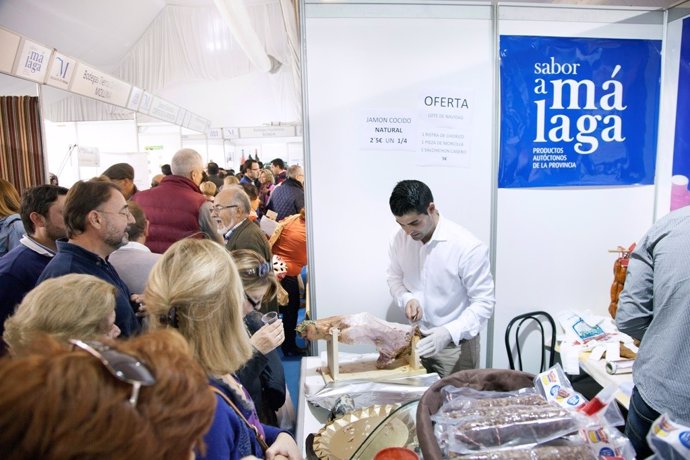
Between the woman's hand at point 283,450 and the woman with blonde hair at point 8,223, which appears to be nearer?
the woman's hand at point 283,450

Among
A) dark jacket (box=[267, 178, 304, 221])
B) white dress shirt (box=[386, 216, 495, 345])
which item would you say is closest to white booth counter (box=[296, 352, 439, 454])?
white dress shirt (box=[386, 216, 495, 345])

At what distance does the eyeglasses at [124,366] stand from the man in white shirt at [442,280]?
143cm

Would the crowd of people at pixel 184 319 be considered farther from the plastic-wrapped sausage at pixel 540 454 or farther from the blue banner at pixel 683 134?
the blue banner at pixel 683 134

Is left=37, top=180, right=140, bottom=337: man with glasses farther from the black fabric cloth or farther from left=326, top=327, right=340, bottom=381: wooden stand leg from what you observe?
left=326, top=327, right=340, bottom=381: wooden stand leg

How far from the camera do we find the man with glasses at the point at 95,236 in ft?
5.54

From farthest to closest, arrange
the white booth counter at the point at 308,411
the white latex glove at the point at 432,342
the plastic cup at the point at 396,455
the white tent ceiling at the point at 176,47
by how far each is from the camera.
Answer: the white tent ceiling at the point at 176,47 → the white latex glove at the point at 432,342 → the white booth counter at the point at 308,411 → the plastic cup at the point at 396,455

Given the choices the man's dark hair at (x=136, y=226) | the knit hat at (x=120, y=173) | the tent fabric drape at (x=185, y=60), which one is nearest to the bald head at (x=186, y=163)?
the knit hat at (x=120, y=173)

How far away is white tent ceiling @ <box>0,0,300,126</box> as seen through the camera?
709 cm

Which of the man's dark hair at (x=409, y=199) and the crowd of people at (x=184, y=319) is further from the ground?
the man's dark hair at (x=409, y=199)

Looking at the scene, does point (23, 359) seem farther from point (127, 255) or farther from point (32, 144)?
point (32, 144)

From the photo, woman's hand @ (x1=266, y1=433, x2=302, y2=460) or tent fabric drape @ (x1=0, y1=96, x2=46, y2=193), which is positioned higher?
tent fabric drape @ (x1=0, y1=96, x2=46, y2=193)

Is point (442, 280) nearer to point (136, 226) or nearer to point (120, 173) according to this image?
point (136, 226)

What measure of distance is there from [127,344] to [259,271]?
1078 millimetres

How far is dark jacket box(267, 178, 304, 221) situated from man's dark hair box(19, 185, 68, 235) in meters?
3.03
